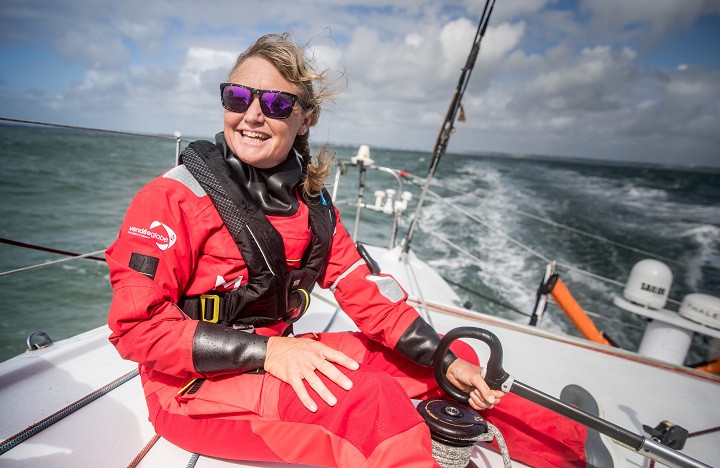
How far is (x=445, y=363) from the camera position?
1273 millimetres

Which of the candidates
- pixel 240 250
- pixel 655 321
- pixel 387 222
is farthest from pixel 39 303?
pixel 387 222

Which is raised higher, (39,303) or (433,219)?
Answer: (433,219)

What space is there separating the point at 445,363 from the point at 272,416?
1.86 ft

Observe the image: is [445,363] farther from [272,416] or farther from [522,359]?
[522,359]

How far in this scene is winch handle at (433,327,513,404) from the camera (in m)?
1.05

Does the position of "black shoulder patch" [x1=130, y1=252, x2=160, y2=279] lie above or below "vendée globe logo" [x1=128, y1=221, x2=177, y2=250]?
below

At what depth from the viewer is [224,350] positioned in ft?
3.16

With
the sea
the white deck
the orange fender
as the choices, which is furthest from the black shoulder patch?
the orange fender

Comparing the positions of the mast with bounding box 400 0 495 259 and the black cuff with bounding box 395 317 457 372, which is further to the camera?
the mast with bounding box 400 0 495 259

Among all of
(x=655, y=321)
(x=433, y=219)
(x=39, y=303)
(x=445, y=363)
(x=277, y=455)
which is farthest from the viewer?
(x=433, y=219)

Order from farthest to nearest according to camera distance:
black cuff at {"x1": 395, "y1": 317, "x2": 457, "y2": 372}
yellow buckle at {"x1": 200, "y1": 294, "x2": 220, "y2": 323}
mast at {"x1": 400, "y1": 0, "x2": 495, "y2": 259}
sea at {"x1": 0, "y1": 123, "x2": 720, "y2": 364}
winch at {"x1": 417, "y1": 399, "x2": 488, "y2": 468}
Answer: sea at {"x1": 0, "y1": 123, "x2": 720, "y2": 364} → mast at {"x1": 400, "y1": 0, "x2": 495, "y2": 259} → black cuff at {"x1": 395, "y1": 317, "x2": 457, "y2": 372} → yellow buckle at {"x1": 200, "y1": 294, "x2": 220, "y2": 323} → winch at {"x1": 417, "y1": 399, "x2": 488, "y2": 468}

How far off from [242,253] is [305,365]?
0.34 metres

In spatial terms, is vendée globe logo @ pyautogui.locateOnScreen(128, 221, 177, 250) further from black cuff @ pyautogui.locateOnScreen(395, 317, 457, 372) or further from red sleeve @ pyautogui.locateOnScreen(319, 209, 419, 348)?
→ black cuff @ pyautogui.locateOnScreen(395, 317, 457, 372)

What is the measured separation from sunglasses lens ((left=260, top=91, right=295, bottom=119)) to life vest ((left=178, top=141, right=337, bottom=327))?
19 cm
